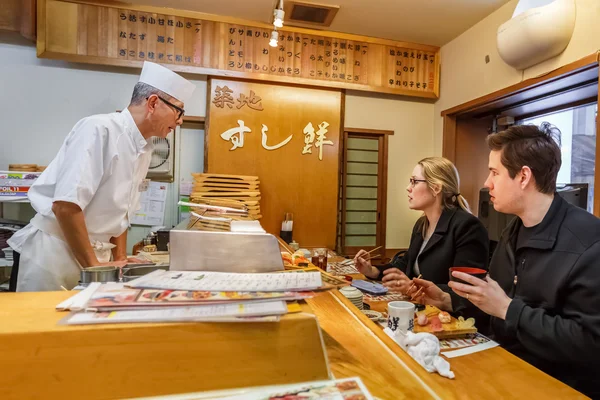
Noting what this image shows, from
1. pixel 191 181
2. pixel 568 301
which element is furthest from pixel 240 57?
pixel 568 301

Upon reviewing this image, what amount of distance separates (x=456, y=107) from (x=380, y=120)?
77 cm

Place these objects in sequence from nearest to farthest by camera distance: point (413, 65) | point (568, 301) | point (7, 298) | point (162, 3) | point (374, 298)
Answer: point (7, 298)
point (568, 301)
point (374, 298)
point (162, 3)
point (413, 65)

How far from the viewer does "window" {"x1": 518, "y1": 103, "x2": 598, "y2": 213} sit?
A: 2.92 m

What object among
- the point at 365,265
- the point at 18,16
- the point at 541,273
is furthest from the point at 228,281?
the point at 18,16

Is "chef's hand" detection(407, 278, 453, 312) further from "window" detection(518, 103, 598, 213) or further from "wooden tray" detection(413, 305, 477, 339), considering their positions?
"window" detection(518, 103, 598, 213)

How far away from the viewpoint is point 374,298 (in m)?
1.86

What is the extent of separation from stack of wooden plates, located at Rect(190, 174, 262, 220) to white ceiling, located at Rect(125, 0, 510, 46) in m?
1.52

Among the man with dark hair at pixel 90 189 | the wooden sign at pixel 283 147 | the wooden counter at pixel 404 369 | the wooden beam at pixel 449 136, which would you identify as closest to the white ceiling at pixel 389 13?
the wooden sign at pixel 283 147

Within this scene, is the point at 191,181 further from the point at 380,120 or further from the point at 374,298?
the point at 374,298

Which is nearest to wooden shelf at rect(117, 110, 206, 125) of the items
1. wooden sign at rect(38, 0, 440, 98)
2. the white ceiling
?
wooden sign at rect(38, 0, 440, 98)

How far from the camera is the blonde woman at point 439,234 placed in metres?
2.06

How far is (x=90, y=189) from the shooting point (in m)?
1.49

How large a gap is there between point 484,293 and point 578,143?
2.60 meters

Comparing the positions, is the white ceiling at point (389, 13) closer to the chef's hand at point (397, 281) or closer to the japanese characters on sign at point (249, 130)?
the japanese characters on sign at point (249, 130)
